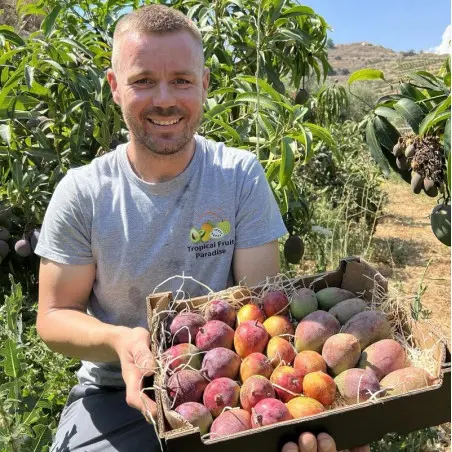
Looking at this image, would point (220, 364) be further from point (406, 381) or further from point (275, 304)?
point (406, 381)

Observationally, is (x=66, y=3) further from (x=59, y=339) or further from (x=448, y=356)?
(x=448, y=356)

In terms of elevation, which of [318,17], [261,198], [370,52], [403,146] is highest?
[370,52]

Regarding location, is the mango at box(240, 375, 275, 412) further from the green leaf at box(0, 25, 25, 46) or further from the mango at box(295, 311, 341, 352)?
the green leaf at box(0, 25, 25, 46)

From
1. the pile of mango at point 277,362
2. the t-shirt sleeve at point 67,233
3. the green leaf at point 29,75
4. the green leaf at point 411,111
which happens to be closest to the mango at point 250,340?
the pile of mango at point 277,362

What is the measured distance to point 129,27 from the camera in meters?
1.58

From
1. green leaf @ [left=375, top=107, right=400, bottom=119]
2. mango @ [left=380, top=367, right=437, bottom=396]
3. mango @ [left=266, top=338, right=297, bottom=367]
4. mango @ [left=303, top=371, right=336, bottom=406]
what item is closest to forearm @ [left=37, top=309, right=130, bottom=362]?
mango @ [left=266, top=338, right=297, bottom=367]

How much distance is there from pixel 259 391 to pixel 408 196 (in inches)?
311

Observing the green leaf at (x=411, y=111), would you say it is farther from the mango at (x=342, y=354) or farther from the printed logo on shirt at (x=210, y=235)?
the mango at (x=342, y=354)

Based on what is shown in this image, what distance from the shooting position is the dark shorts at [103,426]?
1.48 m

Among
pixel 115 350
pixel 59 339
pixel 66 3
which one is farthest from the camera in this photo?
pixel 66 3

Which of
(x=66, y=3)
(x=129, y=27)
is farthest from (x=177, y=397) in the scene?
(x=66, y=3)

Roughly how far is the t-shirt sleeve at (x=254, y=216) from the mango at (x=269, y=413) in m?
0.66

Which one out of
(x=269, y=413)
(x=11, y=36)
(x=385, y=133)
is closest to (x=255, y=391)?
(x=269, y=413)

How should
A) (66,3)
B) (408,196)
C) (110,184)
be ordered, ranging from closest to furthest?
(110,184)
(66,3)
(408,196)
